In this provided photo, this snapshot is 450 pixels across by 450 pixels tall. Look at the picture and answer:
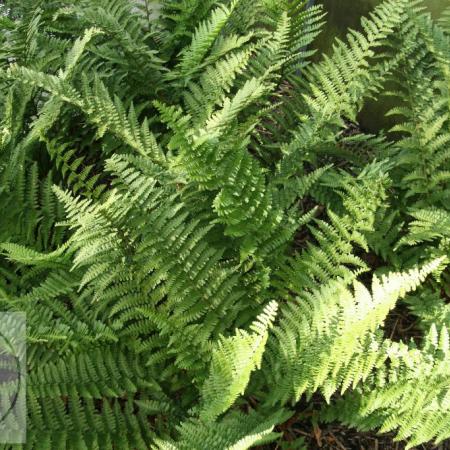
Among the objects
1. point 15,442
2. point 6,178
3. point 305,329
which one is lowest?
point 15,442

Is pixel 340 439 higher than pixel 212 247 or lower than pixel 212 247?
lower

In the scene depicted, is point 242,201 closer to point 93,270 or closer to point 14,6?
point 93,270

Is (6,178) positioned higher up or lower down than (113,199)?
lower down

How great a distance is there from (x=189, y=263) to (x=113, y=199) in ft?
1.15

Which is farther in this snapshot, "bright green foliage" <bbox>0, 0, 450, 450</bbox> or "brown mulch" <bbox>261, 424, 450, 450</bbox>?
"brown mulch" <bbox>261, 424, 450, 450</bbox>

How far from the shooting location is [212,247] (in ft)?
6.55

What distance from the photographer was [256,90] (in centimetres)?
211

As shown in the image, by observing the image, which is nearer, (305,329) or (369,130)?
(305,329)

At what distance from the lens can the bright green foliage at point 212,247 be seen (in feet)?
5.36

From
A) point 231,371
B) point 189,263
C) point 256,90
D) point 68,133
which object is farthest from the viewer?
point 68,133

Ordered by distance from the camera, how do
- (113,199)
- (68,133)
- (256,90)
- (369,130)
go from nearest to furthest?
(113,199), (256,90), (68,133), (369,130)

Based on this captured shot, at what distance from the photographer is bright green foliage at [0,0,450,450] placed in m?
1.63

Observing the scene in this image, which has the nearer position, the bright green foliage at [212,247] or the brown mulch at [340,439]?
the bright green foliage at [212,247]

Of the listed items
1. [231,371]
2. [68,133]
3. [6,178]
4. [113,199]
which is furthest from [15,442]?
[68,133]
